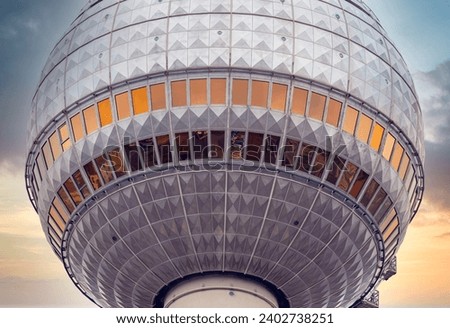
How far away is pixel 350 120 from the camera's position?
130ft

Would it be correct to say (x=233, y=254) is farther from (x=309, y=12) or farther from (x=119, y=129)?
(x=309, y=12)

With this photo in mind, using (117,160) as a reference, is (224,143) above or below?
above

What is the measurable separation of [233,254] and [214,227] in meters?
1.55

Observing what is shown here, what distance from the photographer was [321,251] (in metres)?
40.9

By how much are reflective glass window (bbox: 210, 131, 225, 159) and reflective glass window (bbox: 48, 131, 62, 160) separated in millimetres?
6499

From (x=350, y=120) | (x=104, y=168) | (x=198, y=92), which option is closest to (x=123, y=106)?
(x=104, y=168)

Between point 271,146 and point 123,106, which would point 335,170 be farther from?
point 123,106

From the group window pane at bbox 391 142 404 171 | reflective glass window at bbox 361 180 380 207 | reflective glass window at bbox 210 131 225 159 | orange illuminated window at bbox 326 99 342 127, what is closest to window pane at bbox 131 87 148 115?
Answer: reflective glass window at bbox 210 131 225 159

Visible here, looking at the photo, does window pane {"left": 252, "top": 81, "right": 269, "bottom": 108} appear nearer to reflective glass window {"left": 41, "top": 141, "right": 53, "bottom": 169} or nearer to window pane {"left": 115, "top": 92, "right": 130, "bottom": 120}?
window pane {"left": 115, "top": 92, "right": 130, "bottom": 120}

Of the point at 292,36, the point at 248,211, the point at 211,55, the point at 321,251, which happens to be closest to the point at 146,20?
the point at 211,55

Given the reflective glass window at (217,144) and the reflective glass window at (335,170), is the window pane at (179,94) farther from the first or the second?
the reflective glass window at (335,170)

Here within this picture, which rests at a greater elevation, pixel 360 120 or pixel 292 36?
pixel 292 36

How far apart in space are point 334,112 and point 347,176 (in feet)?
8.35

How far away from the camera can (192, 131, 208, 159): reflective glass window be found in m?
38.3
